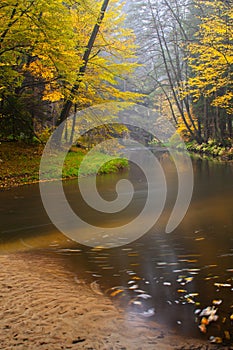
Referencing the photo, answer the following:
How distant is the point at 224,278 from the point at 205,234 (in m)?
1.63

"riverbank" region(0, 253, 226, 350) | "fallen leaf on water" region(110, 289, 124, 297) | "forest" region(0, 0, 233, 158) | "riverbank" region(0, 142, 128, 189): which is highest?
"forest" region(0, 0, 233, 158)

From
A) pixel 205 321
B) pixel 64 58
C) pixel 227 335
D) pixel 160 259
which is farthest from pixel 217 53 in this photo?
pixel 227 335

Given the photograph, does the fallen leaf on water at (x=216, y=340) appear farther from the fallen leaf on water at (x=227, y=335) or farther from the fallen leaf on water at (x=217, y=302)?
the fallen leaf on water at (x=217, y=302)

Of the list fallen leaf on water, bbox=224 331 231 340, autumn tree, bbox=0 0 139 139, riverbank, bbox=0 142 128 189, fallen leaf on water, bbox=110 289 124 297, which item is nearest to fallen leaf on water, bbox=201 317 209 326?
fallen leaf on water, bbox=224 331 231 340

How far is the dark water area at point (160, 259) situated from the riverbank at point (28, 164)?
3.23 meters

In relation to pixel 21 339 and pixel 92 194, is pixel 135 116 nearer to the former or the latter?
pixel 92 194

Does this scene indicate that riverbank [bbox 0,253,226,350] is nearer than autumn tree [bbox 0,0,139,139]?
Yes

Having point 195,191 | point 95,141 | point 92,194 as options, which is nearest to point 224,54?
point 95,141

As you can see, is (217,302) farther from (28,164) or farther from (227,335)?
(28,164)

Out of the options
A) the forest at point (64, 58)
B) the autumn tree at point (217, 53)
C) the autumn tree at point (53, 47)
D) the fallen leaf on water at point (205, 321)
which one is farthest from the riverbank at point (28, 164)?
the fallen leaf on water at point (205, 321)

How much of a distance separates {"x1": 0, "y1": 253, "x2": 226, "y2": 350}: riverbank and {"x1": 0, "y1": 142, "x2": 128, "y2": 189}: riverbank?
709 cm

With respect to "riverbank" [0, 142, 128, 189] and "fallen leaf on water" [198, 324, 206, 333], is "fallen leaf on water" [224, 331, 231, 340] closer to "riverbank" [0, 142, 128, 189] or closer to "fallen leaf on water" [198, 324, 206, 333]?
"fallen leaf on water" [198, 324, 206, 333]

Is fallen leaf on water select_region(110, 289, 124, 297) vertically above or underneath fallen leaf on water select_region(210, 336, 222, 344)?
above

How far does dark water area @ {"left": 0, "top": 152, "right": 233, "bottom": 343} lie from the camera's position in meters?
2.67
